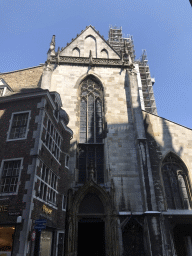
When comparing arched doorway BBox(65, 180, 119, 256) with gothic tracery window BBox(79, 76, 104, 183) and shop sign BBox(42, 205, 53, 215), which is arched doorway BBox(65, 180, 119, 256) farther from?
shop sign BBox(42, 205, 53, 215)

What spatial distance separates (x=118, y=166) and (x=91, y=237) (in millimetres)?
5259

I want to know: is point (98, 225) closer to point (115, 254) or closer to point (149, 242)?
point (115, 254)

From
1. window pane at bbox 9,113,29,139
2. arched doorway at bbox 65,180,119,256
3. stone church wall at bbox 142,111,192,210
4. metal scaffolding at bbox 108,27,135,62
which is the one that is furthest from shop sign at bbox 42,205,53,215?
metal scaffolding at bbox 108,27,135,62

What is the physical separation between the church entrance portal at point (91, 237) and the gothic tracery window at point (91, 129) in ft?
9.41

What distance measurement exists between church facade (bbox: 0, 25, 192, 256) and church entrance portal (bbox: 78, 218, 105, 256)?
0.19 feet

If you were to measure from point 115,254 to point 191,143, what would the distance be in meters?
9.84

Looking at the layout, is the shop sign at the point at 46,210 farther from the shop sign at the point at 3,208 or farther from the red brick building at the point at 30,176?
the shop sign at the point at 3,208

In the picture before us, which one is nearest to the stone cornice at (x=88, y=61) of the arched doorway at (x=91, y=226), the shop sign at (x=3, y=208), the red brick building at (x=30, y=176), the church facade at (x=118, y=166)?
the church facade at (x=118, y=166)

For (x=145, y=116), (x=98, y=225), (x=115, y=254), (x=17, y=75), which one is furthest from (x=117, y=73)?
(x=115, y=254)

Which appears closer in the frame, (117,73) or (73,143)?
(73,143)

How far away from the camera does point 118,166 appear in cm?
1539

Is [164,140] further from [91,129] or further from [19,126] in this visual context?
[19,126]

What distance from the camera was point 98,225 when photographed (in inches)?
589

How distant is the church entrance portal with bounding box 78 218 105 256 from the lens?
1384 cm
